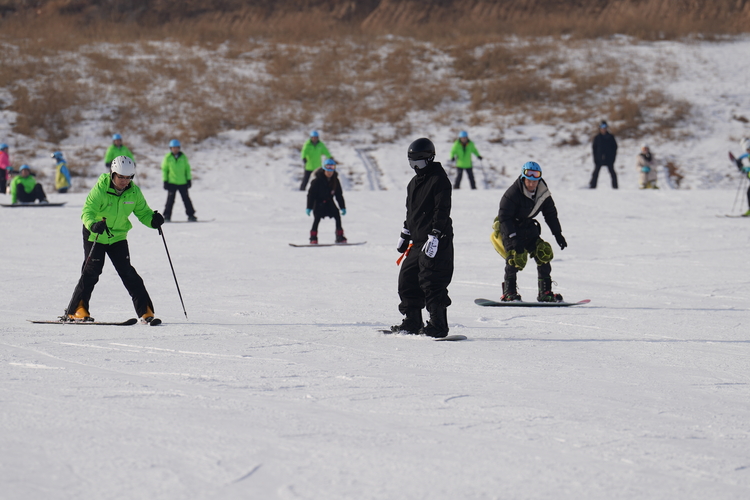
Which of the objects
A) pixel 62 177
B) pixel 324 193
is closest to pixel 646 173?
pixel 324 193

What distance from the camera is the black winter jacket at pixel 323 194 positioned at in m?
12.9

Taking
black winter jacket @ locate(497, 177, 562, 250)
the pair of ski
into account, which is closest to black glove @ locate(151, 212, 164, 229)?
the pair of ski

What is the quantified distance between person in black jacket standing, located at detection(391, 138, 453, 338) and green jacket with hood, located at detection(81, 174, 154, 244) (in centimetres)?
217

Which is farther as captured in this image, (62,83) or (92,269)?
(62,83)

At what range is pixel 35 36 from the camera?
3331cm

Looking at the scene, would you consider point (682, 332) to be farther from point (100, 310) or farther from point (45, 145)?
point (45, 145)

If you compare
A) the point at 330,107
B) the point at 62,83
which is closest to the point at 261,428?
the point at 330,107

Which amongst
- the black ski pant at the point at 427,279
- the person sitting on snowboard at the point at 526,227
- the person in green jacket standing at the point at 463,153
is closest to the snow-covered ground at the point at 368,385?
the black ski pant at the point at 427,279

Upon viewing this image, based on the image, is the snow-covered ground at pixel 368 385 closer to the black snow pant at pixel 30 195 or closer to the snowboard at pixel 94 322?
the snowboard at pixel 94 322

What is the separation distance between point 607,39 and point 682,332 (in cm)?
3042

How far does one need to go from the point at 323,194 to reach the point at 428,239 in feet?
24.1

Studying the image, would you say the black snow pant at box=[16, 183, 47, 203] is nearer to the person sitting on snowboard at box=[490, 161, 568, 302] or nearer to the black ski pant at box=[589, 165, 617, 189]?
the person sitting on snowboard at box=[490, 161, 568, 302]

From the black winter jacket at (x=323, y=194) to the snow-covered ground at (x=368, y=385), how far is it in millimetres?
1124

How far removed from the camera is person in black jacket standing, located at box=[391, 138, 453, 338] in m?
5.73
